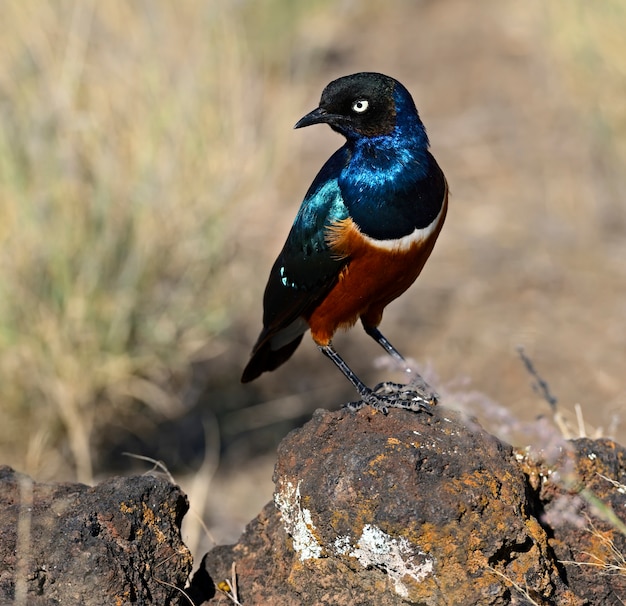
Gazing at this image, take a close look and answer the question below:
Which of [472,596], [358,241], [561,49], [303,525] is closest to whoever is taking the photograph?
[472,596]

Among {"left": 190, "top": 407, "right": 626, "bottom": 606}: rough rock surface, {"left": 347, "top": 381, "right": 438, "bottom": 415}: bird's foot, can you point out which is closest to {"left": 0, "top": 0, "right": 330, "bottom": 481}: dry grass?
{"left": 347, "top": 381, "right": 438, "bottom": 415}: bird's foot

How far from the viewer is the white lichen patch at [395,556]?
8.62 ft

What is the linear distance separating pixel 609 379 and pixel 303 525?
3.98m

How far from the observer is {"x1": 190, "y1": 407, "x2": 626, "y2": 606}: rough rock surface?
2.61 metres

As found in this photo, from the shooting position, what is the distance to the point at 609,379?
20.6 feet

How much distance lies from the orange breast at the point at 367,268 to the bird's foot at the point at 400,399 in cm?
35

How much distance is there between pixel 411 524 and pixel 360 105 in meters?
1.48

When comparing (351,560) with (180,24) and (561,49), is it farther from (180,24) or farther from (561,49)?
(561,49)

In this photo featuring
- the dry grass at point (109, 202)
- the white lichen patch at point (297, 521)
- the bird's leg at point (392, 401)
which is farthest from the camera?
the dry grass at point (109, 202)

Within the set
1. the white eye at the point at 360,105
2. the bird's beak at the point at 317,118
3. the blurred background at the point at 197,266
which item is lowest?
the blurred background at the point at 197,266

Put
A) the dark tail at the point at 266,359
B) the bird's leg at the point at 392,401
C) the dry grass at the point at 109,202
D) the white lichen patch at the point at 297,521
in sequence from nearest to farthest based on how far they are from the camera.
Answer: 1. the white lichen patch at the point at 297,521
2. the bird's leg at the point at 392,401
3. the dark tail at the point at 266,359
4. the dry grass at the point at 109,202

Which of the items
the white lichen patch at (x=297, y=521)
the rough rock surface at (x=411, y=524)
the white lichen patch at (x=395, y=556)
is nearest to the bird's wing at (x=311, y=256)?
the rough rock surface at (x=411, y=524)

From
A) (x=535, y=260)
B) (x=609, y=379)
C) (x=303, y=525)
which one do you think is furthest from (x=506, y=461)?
(x=535, y=260)

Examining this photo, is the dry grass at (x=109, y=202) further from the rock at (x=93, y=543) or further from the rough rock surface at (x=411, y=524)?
the rough rock surface at (x=411, y=524)
